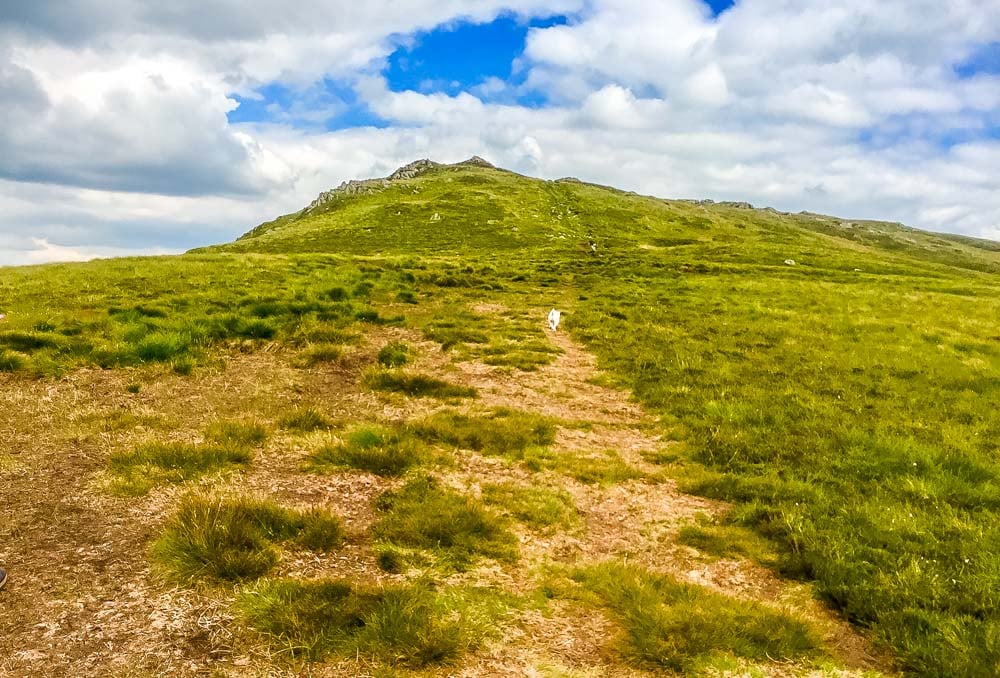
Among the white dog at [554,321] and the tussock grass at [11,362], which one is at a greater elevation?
the white dog at [554,321]

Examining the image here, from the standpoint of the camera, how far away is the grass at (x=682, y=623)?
563cm

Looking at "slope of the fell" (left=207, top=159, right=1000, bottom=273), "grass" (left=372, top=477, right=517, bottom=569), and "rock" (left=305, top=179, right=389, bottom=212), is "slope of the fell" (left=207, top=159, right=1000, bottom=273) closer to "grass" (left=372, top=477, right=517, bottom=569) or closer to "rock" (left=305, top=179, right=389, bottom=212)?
"rock" (left=305, top=179, right=389, bottom=212)

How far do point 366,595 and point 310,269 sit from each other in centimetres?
3046

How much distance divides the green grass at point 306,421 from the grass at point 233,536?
3089mm

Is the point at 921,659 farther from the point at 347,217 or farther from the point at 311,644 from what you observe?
the point at 347,217

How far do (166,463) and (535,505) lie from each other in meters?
5.81

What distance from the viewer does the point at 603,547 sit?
25.8ft

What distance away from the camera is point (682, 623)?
6012 millimetres

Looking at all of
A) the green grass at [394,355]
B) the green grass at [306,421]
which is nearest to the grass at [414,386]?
the green grass at [394,355]

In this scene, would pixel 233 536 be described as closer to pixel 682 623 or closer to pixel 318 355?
pixel 682 623

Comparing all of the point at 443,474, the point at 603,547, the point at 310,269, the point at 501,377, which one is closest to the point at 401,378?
the point at 501,377

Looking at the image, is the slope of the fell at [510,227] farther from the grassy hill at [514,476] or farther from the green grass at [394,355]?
the green grass at [394,355]

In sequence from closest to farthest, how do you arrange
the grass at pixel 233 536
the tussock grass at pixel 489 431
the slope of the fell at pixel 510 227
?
the grass at pixel 233 536 → the tussock grass at pixel 489 431 → the slope of the fell at pixel 510 227

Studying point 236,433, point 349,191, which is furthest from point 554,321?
point 349,191
